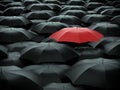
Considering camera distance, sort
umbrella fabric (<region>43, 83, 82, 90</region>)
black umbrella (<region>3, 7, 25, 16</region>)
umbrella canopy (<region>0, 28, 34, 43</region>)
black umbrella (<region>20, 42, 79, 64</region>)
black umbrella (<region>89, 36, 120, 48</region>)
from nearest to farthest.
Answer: umbrella fabric (<region>43, 83, 82, 90</region>) < black umbrella (<region>20, 42, 79, 64</region>) < black umbrella (<region>89, 36, 120, 48</region>) < umbrella canopy (<region>0, 28, 34, 43</region>) < black umbrella (<region>3, 7, 25, 16</region>)

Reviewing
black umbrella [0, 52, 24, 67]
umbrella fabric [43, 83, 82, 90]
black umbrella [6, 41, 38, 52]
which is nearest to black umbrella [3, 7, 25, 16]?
black umbrella [6, 41, 38, 52]

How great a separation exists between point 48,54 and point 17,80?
92.4 inches

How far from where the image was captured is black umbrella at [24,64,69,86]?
7812mm

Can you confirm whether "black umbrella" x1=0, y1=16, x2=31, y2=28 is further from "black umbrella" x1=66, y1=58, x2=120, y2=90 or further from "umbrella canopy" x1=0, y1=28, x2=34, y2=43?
"black umbrella" x1=66, y1=58, x2=120, y2=90

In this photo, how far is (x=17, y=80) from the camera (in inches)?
270

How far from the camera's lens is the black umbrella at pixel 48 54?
905cm

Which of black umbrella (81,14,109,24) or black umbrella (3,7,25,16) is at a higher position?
black umbrella (81,14,109,24)

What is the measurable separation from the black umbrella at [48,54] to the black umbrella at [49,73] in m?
0.78

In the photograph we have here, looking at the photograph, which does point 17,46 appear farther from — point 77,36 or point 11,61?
point 77,36

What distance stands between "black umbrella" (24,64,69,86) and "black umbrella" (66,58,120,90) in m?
0.24

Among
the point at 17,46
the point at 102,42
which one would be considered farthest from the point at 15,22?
the point at 102,42

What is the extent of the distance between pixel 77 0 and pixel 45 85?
13562 mm

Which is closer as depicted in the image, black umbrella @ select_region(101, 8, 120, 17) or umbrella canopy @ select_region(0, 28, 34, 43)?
umbrella canopy @ select_region(0, 28, 34, 43)

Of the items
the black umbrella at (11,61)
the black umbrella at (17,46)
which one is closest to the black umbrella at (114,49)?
the black umbrella at (17,46)
